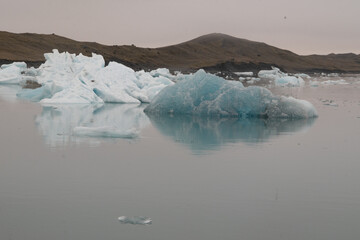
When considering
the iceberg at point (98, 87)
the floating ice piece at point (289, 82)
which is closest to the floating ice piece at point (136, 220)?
the iceberg at point (98, 87)

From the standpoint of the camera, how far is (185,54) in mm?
111250

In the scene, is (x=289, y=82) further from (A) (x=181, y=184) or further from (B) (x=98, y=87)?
(A) (x=181, y=184)

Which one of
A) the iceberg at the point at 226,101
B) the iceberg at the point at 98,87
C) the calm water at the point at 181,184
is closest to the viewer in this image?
the calm water at the point at 181,184

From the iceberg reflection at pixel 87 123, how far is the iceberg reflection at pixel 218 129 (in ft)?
2.29

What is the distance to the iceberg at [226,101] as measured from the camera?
14.3 meters

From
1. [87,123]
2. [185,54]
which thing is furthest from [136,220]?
[185,54]

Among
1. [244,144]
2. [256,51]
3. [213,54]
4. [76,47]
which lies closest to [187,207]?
[244,144]

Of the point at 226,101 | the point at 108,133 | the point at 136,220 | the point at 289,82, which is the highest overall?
the point at 289,82

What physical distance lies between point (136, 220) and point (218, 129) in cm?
722

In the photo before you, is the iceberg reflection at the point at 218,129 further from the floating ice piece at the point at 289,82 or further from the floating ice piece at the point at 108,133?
the floating ice piece at the point at 289,82

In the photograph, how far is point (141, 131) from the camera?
11312 mm

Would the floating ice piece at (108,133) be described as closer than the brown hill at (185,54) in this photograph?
Yes

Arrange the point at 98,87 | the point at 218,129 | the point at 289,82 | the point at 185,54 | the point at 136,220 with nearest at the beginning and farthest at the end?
the point at 136,220 → the point at 218,129 → the point at 98,87 → the point at 289,82 → the point at 185,54

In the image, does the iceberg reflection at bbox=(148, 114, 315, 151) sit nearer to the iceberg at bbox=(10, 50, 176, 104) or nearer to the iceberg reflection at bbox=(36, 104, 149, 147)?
the iceberg reflection at bbox=(36, 104, 149, 147)
